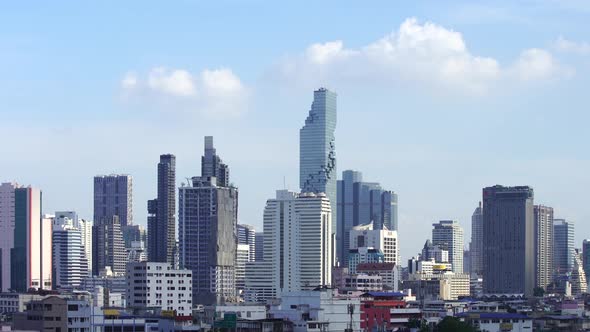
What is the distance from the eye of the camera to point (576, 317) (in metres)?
194

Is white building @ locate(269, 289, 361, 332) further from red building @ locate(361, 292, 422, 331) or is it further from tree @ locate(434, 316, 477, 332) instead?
tree @ locate(434, 316, 477, 332)

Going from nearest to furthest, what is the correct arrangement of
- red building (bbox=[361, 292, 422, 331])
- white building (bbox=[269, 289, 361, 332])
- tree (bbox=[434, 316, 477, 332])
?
tree (bbox=[434, 316, 477, 332]), white building (bbox=[269, 289, 361, 332]), red building (bbox=[361, 292, 422, 331])

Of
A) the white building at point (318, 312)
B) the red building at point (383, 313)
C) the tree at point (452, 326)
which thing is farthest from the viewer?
A: the red building at point (383, 313)

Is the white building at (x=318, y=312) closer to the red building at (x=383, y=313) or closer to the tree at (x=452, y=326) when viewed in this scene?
the red building at (x=383, y=313)

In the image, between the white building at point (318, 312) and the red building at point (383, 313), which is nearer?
the white building at point (318, 312)

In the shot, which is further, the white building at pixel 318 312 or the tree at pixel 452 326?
the white building at pixel 318 312

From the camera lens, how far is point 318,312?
151 meters

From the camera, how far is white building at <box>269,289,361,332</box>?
14838 cm

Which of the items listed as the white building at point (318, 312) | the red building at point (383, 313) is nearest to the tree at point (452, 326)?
the white building at point (318, 312)

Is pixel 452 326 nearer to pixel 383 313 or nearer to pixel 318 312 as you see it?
pixel 318 312

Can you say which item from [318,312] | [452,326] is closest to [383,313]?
[318,312]

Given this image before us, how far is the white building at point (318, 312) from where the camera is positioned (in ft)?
487

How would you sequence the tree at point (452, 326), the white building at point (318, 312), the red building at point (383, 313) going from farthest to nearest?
the red building at point (383, 313) → the white building at point (318, 312) → the tree at point (452, 326)

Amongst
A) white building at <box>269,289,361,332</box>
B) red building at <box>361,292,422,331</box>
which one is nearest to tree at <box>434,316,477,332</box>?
white building at <box>269,289,361,332</box>
